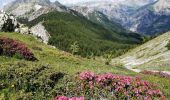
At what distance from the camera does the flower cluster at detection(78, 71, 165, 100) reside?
18.2 meters

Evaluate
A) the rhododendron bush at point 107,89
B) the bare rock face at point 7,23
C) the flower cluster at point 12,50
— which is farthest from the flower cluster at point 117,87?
the bare rock face at point 7,23

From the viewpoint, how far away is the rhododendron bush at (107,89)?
18.1 metres

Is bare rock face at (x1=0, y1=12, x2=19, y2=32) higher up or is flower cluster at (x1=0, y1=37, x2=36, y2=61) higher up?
bare rock face at (x1=0, y1=12, x2=19, y2=32)

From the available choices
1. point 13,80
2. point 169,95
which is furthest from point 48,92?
point 169,95

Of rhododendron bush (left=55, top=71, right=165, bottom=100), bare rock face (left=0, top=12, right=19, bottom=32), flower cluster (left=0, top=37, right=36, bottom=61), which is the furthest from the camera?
bare rock face (left=0, top=12, right=19, bottom=32)

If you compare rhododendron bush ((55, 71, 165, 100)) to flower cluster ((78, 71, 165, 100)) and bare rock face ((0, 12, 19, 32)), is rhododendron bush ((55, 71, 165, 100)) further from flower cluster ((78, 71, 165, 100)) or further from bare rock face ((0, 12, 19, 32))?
bare rock face ((0, 12, 19, 32))

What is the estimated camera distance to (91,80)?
18719 mm

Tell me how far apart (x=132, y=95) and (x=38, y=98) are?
4.94 metres

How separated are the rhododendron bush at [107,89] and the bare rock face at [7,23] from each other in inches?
2413

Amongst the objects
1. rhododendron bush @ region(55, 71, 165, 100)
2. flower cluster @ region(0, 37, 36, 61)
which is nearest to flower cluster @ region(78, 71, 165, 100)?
rhododendron bush @ region(55, 71, 165, 100)

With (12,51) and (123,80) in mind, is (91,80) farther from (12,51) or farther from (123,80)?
(12,51)

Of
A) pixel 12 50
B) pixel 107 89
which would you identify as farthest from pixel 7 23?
pixel 107 89

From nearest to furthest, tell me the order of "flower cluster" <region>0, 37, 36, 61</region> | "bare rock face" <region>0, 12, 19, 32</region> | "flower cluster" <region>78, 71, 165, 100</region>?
"flower cluster" <region>78, 71, 165, 100</region> → "flower cluster" <region>0, 37, 36, 61</region> → "bare rock face" <region>0, 12, 19, 32</region>

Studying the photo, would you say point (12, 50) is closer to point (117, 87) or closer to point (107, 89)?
point (107, 89)
